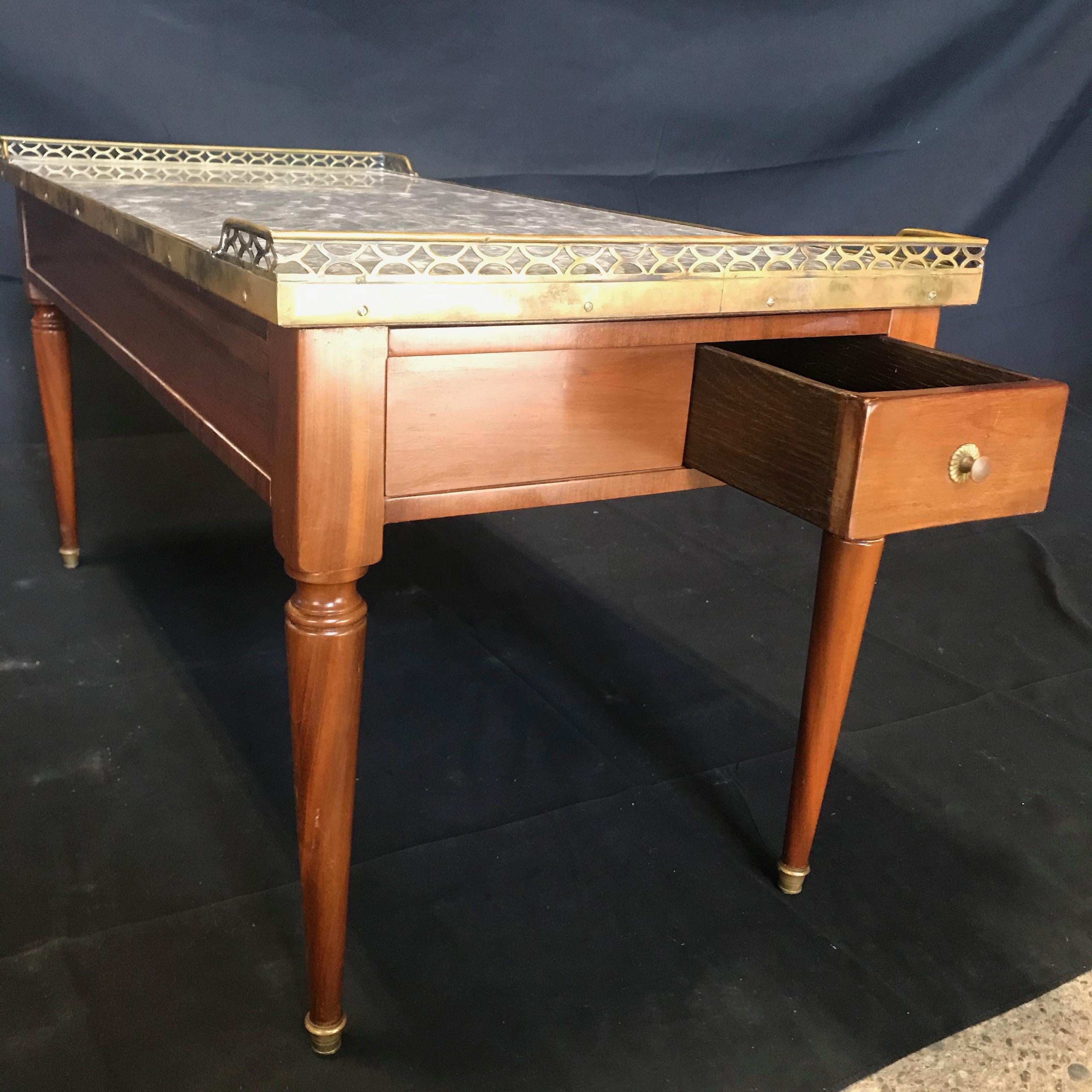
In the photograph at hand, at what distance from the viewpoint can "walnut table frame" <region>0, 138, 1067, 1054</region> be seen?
82 centimetres

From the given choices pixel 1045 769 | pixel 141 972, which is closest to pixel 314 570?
pixel 141 972

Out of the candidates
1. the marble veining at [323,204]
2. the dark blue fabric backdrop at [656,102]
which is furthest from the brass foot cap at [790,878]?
the dark blue fabric backdrop at [656,102]

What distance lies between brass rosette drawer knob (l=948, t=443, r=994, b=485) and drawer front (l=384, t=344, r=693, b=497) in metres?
0.24

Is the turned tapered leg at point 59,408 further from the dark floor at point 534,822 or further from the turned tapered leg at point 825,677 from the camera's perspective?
the turned tapered leg at point 825,677

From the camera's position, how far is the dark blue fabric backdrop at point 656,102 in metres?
2.19

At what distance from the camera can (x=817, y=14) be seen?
2.61 meters

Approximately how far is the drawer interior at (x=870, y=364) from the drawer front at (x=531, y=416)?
10 cm

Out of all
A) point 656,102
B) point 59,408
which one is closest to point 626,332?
point 59,408

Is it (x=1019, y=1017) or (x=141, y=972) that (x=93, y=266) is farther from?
(x=1019, y=1017)

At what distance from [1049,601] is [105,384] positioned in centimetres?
194

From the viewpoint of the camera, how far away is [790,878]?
1.19 metres

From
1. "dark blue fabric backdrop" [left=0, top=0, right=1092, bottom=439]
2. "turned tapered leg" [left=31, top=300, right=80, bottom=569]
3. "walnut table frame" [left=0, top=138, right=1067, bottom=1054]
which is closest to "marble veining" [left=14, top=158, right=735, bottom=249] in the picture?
"walnut table frame" [left=0, top=138, right=1067, bottom=1054]

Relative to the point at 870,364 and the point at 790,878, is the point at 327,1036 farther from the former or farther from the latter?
the point at 870,364

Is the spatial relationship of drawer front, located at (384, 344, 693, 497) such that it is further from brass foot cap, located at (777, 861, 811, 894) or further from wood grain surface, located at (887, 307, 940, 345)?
brass foot cap, located at (777, 861, 811, 894)
